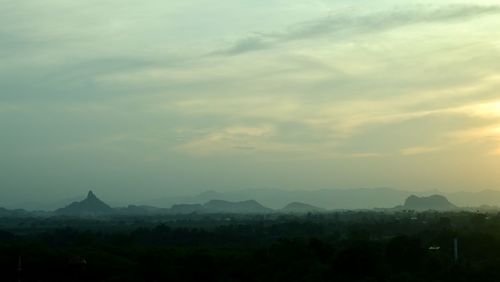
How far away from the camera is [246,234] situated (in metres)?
84.1

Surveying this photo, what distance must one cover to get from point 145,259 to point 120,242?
78.4 feet

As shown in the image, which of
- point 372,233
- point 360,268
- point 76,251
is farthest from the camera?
point 372,233

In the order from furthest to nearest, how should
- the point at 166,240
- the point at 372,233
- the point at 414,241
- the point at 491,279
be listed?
the point at 372,233, the point at 166,240, the point at 414,241, the point at 491,279

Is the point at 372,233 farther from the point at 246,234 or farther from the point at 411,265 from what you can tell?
the point at 411,265

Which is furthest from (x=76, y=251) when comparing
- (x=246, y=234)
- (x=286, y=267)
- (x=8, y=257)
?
(x=246, y=234)

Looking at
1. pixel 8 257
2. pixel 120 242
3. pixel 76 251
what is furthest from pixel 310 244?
pixel 120 242

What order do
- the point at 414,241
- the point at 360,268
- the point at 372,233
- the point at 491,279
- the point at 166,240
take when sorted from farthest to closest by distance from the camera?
1. the point at 372,233
2. the point at 166,240
3. the point at 414,241
4. the point at 360,268
5. the point at 491,279

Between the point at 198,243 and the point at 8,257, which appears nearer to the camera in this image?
the point at 8,257

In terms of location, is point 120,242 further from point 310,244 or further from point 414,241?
point 414,241

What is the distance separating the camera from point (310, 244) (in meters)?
50.4

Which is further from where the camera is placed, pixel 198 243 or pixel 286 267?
pixel 198 243

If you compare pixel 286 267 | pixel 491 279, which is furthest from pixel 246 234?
pixel 491 279

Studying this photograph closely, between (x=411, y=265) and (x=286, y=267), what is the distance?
7.58 meters

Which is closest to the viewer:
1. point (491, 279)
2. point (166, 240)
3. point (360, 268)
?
point (491, 279)
